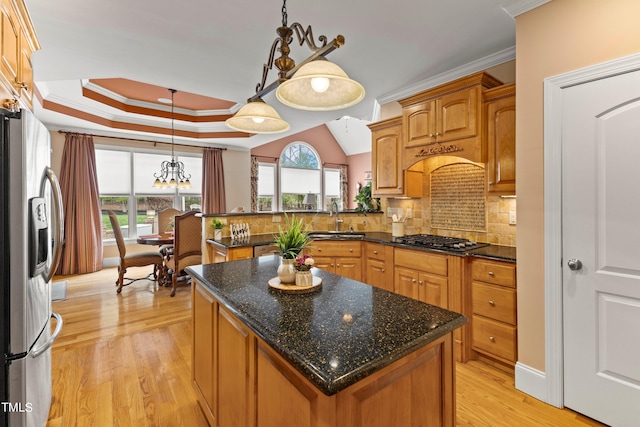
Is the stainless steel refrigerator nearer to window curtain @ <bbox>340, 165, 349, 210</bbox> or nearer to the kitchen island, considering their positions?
the kitchen island

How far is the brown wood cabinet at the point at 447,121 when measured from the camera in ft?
8.58

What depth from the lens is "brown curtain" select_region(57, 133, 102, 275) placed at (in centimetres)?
530

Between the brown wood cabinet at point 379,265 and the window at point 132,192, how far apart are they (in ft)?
15.1

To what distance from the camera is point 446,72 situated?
10.3ft

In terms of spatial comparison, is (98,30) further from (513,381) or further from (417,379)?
(513,381)

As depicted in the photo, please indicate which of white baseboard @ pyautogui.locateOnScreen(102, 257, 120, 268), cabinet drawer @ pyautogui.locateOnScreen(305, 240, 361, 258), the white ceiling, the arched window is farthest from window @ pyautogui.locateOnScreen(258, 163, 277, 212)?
cabinet drawer @ pyautogui.locateOnScreen(305, 240, 361, 258)

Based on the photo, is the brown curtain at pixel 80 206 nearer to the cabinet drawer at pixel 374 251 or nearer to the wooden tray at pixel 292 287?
the cabinet drawer at pixel 374 251

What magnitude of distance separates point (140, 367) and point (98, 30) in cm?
268

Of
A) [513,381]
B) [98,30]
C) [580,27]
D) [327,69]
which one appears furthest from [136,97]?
[513,381]

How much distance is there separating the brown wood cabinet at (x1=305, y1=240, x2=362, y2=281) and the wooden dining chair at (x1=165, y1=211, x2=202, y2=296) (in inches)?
72.2

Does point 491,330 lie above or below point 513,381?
above

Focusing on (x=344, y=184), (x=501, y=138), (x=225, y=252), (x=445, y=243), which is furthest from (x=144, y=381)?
(x=344, y=184)

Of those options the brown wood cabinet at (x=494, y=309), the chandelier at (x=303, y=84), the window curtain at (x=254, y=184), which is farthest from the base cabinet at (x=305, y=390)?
the window curtain at (x=254, y=184)

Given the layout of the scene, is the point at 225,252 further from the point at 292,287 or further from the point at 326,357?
the point at 326,357
